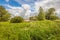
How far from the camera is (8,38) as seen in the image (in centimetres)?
1266

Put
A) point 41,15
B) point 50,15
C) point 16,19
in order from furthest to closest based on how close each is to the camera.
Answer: point 50,15 < point 41,15 < point 16,19

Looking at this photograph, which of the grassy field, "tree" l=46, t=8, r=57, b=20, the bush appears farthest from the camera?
"tree" l=46, t=8, r=57, b=20

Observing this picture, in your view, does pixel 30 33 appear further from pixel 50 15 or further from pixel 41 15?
pixel 50 15

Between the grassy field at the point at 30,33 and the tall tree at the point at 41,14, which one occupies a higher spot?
the tall tree at the point at 41,14

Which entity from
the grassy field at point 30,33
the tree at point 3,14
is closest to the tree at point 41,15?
the tree at point 3,14

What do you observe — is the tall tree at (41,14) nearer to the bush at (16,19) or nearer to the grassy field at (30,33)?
the bush at (16,19)

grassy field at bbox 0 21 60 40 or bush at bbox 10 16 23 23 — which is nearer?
grassy field at bbox 0 21 60 40

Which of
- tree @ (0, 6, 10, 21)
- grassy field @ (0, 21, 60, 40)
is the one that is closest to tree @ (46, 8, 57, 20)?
tree @ (0, 6, 10, 21)

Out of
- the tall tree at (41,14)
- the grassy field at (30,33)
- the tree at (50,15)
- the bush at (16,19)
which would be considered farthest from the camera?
the tree at (50,15)

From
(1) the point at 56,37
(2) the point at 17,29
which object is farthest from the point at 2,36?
(1) the point at 56,37

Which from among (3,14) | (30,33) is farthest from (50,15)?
(30,33)

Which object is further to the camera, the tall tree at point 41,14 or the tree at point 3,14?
the tree at point 3,14

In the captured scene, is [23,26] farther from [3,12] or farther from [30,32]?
[3,12]

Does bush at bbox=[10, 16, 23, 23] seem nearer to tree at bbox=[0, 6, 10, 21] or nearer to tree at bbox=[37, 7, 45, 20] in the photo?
tree at bbox=[37, 7, 45, 20]
